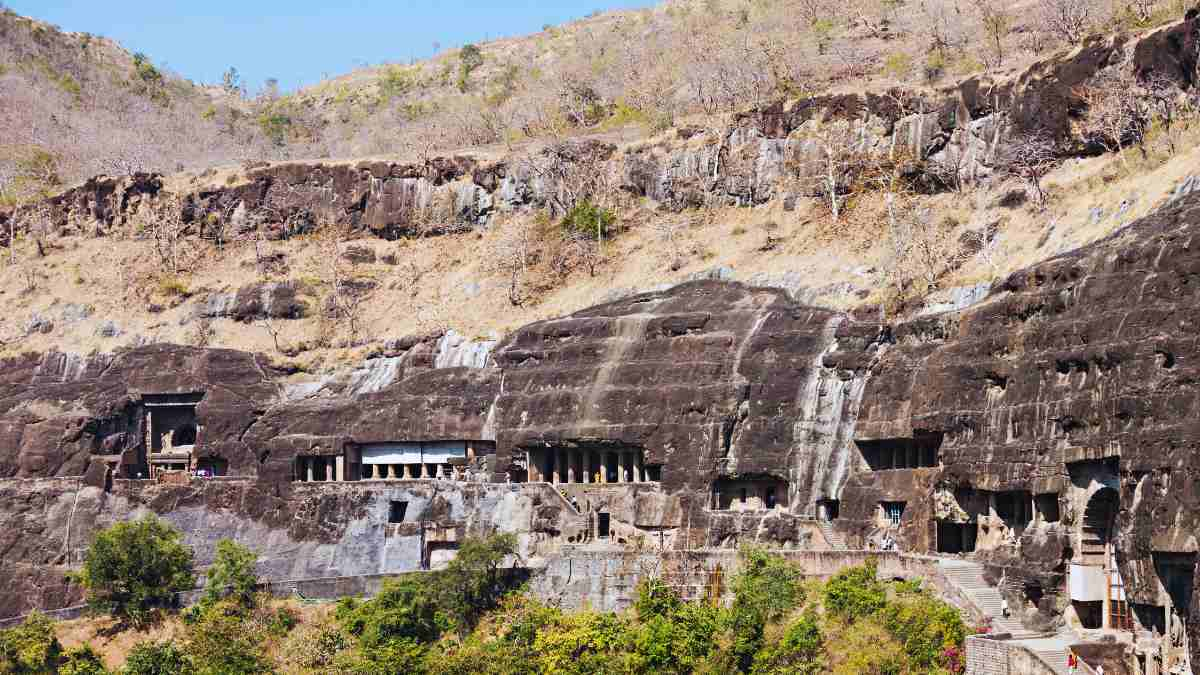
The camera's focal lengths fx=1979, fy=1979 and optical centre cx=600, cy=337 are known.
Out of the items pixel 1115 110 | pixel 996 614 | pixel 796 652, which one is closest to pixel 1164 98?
pixel 1115 110

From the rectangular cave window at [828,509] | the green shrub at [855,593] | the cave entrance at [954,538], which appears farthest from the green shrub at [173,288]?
the green shrub at [855,593]

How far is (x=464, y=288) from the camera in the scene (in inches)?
4090

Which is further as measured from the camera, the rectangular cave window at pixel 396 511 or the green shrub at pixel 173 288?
the green shrub at pixel 173 288

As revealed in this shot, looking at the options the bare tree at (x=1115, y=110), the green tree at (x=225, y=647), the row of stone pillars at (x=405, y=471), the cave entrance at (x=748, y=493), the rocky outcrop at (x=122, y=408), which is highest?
the bare tree at (x=1115, y=110)

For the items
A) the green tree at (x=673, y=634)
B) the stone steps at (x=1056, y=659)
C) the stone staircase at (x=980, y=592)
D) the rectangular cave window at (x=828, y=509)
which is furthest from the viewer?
the rectangular cave window at (x=828, y=509)

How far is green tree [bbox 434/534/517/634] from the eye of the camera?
71312 millimetres

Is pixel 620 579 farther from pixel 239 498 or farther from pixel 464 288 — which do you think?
pixel 464 288

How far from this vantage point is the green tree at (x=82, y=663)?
71.3m

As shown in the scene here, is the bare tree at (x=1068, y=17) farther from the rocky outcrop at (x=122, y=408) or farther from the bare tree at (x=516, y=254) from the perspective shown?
the rocky outcrop at (x=122, y=408)

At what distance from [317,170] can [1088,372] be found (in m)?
65.8

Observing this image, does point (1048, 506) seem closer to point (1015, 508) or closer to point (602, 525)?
point (1015, 508)

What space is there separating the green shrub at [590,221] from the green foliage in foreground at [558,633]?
32.7m

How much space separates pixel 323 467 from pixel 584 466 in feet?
45.8

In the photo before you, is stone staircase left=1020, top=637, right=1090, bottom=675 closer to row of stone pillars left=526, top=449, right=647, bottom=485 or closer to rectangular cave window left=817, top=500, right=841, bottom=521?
rectangular cave window left=817, top=500, right=841, bottom=521
